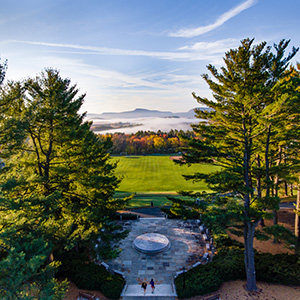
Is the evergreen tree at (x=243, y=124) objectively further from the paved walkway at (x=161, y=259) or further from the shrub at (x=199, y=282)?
the paved walkway at (x=161, y=259)

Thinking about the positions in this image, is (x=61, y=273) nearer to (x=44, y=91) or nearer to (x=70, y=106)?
(x=70, y=106)

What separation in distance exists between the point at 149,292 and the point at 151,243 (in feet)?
16.3

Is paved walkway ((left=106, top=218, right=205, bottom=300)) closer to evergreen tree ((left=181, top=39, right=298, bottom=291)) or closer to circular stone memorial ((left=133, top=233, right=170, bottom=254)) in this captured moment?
circular stone memorial ((left=133, top=233, right=170, bottom=254))

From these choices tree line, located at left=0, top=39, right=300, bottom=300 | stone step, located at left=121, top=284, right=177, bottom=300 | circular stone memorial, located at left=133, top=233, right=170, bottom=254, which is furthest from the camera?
circular stone memorial, located at left=133, top=233, right=170, bottom=254

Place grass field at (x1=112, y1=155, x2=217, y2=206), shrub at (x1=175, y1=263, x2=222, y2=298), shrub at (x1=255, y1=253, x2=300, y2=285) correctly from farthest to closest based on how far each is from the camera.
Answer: grass field at (x1=112, y1=155, x2=217, y2=206) < shrub at (x1=255, y1=253, x2=300, y2=285) < shrub at (x1=175, y1=263, x2=222, y2=298)

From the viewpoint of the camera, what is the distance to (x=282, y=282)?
12312mm

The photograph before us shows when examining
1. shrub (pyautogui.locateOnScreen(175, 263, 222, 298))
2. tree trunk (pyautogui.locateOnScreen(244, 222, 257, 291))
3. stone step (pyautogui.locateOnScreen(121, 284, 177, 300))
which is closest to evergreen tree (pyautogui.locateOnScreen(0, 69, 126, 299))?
stone step (pyautogui.locateOnScreen(121, 284, 177, 300))

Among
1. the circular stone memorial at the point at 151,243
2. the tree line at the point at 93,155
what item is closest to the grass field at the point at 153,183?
the circular stone memorial at the point at 151,243

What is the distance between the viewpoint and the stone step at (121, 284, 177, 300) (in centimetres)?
1184

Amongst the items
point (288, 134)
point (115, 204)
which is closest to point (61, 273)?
point (115, 204)

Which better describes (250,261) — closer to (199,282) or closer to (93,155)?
(199,282)

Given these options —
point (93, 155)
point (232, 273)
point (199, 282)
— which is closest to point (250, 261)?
point (232, 273)

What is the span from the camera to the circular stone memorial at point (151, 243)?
16297 millimetres

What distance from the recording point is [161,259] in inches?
614
